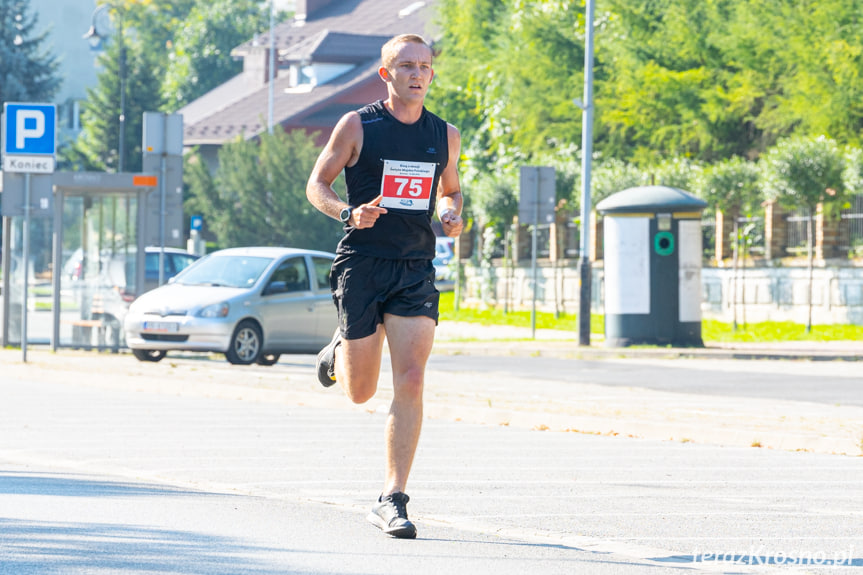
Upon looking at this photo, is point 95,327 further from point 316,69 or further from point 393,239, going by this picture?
point 316,69

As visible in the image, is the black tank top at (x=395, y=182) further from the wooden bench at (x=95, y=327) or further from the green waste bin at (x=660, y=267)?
the green waste bin at (x=660, y=267)

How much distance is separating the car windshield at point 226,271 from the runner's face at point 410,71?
1408 cm

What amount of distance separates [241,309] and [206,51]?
75.1 meters

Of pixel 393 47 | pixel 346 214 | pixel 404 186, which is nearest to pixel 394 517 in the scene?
pixel 346 214

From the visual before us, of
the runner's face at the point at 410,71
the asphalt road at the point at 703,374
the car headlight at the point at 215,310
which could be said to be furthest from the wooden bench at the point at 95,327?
the runner's face at the point at 410,71

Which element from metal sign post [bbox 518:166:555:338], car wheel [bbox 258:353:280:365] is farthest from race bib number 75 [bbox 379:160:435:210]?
metal sign post [bbox 518:166:555:338]

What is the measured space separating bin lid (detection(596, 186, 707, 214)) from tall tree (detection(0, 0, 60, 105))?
41.8 meters

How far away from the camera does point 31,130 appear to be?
1872 cm

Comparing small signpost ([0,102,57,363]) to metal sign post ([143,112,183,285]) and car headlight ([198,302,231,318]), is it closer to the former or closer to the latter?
car headlight ([198,302,231,318])

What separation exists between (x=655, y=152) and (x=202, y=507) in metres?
30.7

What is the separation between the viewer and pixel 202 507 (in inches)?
297

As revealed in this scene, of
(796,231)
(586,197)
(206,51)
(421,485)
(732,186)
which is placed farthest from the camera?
(206,51)

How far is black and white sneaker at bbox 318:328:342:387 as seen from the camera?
7.36 meters

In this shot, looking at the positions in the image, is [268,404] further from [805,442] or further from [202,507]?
[202,507]
